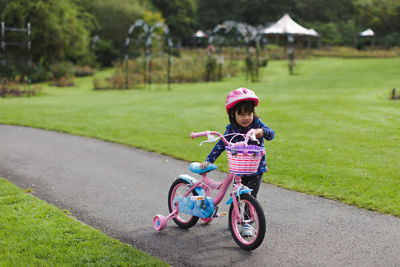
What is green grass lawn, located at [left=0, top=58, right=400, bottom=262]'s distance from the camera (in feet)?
22.9

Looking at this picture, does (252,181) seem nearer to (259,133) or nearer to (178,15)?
(259,133)

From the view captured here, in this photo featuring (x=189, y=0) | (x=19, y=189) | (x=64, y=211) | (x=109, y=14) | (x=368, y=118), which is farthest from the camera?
(x=189, y=0)

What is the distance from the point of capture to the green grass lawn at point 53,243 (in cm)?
399

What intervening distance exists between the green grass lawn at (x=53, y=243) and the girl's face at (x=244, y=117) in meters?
1.59

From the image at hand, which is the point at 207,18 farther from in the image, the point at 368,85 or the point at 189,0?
the point at 368,85

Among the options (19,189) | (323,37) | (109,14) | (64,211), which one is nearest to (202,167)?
(64,211)

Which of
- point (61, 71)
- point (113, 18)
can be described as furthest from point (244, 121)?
point (113, 18)

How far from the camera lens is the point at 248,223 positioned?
448 centimetres

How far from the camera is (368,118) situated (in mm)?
12680

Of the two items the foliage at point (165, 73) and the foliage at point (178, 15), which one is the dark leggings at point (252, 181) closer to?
the foliage at point (165, 73)

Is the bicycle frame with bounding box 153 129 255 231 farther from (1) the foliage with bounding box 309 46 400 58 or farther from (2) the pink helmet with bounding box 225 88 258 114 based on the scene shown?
(1) the foliage with bounding box 309 46 400 58

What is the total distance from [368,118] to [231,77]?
65.1 ft

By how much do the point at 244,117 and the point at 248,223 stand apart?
109 centimetres

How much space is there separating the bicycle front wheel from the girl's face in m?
0.73
